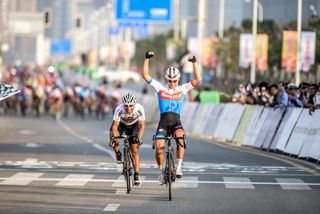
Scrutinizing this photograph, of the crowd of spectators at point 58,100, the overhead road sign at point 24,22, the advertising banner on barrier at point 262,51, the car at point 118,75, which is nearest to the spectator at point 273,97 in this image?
the crowd of spectators at point 58,100

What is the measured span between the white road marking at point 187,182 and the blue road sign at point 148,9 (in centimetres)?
4072

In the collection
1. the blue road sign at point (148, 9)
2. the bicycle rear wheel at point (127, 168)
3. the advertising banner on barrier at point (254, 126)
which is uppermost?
the blue road sign at point (148, 9)

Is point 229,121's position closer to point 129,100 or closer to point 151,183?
point 151,183

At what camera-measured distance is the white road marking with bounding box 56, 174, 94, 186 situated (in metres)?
21.8

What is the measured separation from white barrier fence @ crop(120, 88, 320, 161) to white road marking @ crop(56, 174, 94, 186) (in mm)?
6056

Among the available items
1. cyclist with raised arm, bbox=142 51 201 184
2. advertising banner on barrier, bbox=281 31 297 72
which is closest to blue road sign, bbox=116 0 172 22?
advertising banner on barrier, bbox=281 31 297 72

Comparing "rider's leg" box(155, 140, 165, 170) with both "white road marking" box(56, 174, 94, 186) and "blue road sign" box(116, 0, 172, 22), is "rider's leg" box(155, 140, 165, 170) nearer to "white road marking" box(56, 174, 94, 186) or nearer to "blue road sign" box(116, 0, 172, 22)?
"white road marking" box(56, 174, 94, 186)

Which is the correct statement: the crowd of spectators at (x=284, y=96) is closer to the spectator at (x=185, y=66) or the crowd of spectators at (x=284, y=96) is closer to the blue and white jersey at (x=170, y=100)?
the blue and white jersey at (x=170, y=100)

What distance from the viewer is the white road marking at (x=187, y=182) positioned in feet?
70.7

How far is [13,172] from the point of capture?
959 inches

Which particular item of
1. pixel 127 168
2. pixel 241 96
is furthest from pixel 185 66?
pixel 127 168

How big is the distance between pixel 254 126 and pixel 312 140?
6840mm

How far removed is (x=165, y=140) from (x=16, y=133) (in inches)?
1023

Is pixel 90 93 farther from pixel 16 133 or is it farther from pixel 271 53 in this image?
pixel 16 133
